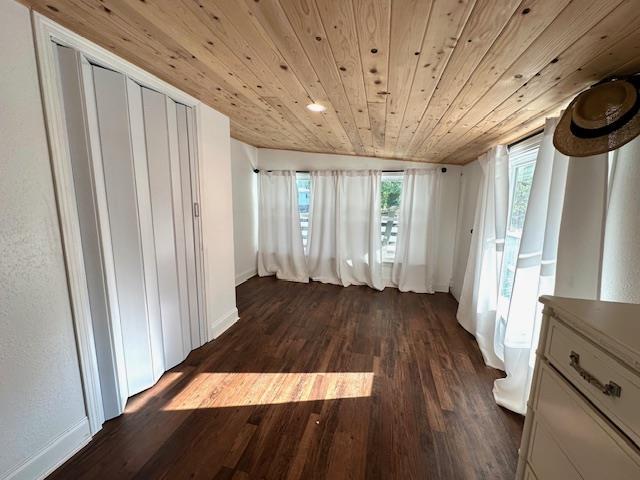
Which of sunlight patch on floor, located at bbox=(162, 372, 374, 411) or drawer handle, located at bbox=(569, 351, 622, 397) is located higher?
drawer handle, located at bbox=(569, 351, 622, 397)

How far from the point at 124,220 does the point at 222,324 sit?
4.59ft

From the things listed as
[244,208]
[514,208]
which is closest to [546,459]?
[514,208]

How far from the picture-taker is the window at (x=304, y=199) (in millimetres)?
4172

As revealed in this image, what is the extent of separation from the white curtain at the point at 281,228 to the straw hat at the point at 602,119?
132 inches

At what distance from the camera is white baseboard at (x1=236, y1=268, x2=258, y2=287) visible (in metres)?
4.00

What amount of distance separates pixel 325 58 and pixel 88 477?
2.30m

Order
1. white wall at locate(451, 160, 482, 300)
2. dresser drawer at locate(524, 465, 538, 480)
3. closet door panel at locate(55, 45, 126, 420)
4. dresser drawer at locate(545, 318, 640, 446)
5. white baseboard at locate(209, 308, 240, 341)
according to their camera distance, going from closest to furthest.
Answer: dresser drawer at locate(545, 318, 640, 446) < dresser drawer at locate(524, 465, 538, 480) < closet door panel at locate(55, 45, 126, 420) < white baseboard at locate(209, 308, 240, 341) < white wall at locate(451, 160, 482, 300)

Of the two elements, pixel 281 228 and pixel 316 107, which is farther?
pixel 281 228

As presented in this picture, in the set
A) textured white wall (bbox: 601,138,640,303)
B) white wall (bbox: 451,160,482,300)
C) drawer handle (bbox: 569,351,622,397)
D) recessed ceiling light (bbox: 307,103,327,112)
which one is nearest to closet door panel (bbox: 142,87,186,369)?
recessed ceiling light (bbox: 307,103,327,112)

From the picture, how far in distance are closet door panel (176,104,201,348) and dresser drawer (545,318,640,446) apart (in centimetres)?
226

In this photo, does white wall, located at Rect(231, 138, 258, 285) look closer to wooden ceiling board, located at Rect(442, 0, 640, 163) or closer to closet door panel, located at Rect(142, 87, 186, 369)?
closet door panel, located at Rect(142, 87, 186, 369)

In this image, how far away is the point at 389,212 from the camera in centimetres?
396

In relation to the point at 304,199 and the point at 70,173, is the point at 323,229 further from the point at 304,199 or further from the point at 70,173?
the point at 70,173

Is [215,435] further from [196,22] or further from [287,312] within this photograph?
[196,22]
